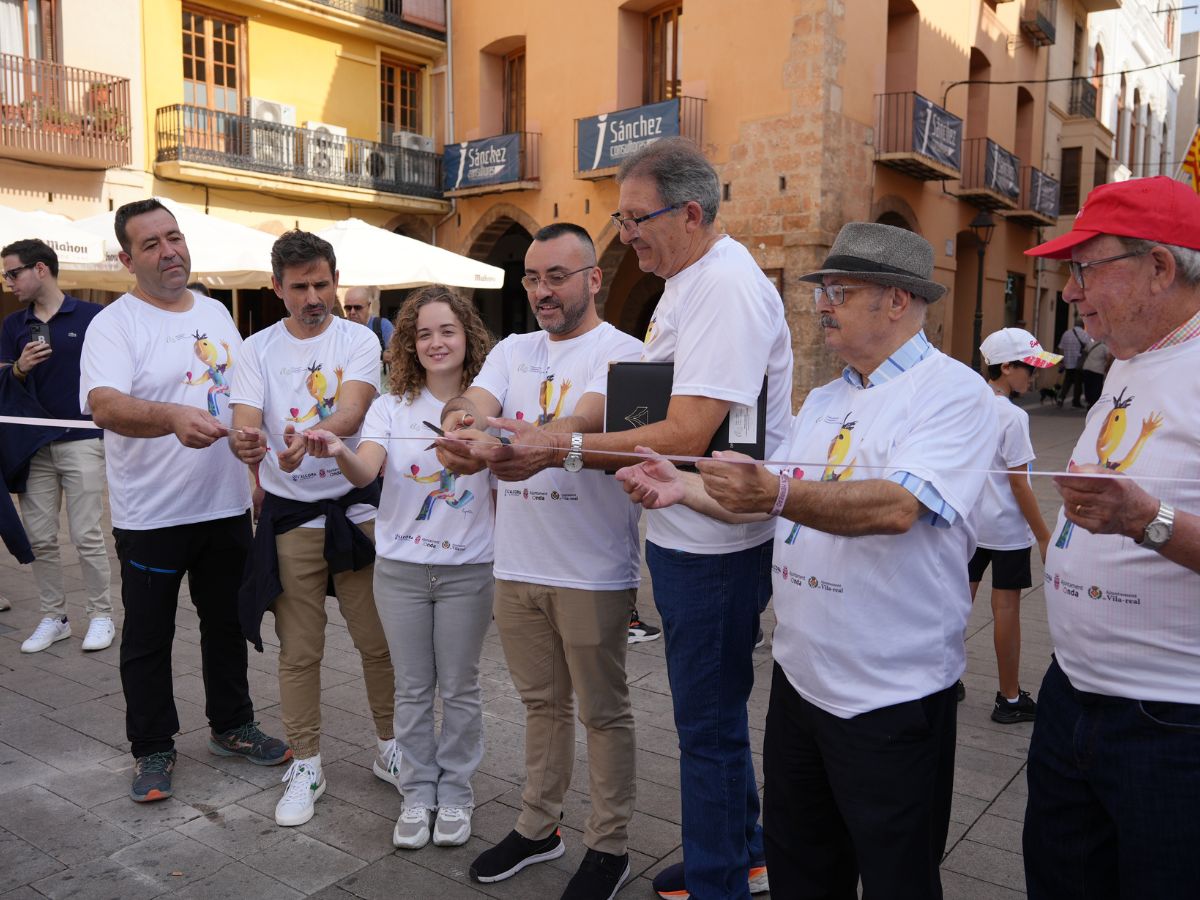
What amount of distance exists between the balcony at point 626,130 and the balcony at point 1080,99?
14.0 meters

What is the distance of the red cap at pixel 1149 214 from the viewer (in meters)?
1.97

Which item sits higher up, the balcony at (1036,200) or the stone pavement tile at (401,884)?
the balcony at (1036,200)

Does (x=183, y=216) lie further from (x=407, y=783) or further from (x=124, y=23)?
(x=124, y=23)

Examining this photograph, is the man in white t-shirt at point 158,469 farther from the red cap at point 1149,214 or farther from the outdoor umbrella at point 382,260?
the outdoor umbrella at point 382,260

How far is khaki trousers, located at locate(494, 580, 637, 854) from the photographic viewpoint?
9.76 feet

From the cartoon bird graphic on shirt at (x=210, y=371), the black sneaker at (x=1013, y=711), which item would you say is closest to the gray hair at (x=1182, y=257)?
the black sneaker at (x=1013, y=711)

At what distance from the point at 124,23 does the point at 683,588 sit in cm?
1706

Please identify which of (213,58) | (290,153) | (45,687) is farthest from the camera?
(290,153)

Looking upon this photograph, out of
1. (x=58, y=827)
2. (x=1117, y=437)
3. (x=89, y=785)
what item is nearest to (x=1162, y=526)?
(x=1117, y=437)

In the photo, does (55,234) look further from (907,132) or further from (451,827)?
(907,132)

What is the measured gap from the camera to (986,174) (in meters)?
19.5

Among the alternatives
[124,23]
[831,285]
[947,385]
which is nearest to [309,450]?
[831,285]

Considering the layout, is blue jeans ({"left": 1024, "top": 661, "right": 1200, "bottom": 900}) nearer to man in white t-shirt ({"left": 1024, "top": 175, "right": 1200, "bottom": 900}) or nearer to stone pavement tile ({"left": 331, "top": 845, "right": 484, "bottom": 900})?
man in white t-shirt ({"left": 1024, "top": 175, "right": 1200, "bottom": 900})

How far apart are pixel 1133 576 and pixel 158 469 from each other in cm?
326
